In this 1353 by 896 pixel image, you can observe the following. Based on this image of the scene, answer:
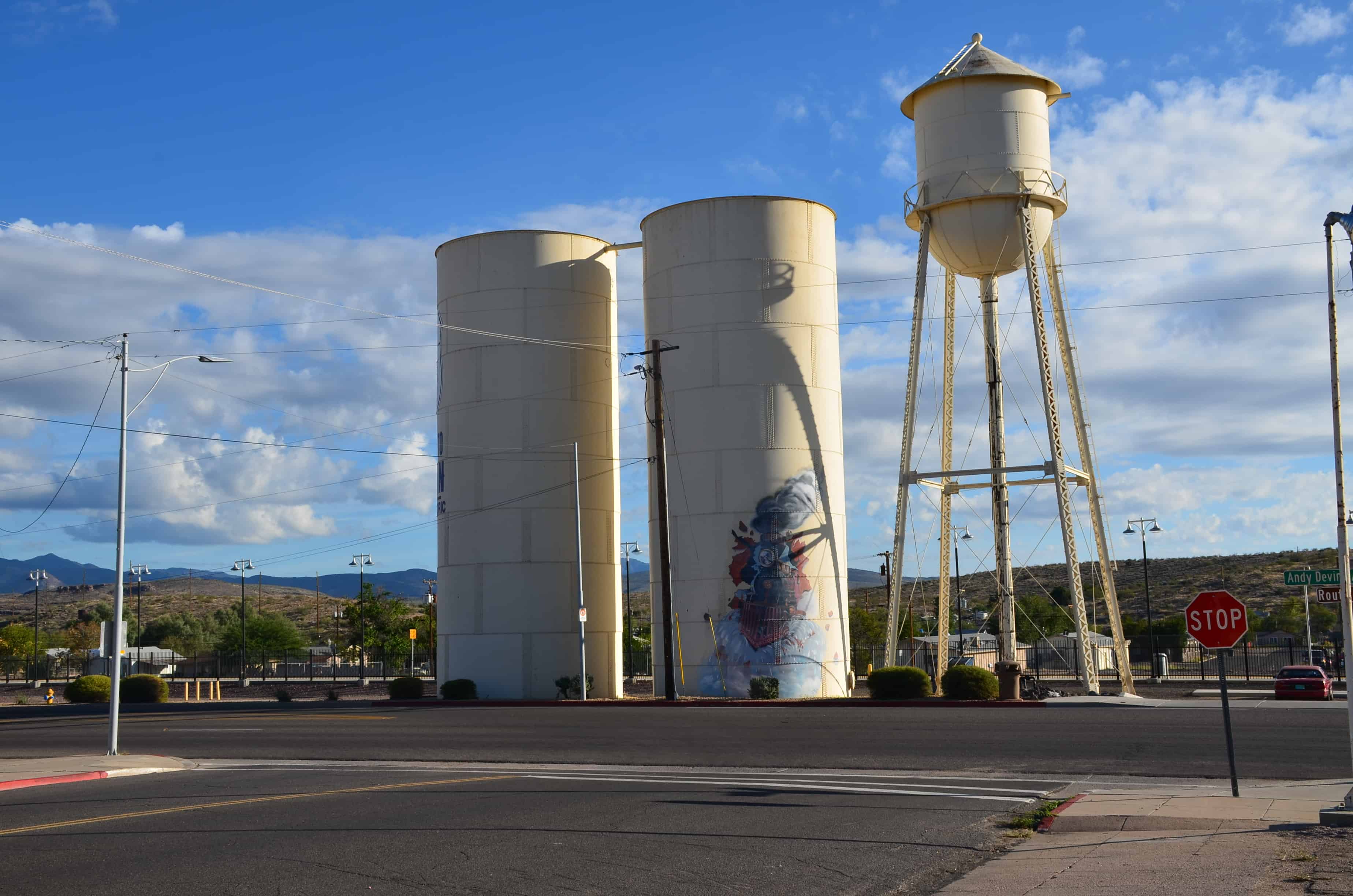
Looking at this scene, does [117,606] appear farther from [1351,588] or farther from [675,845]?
[1351,588]

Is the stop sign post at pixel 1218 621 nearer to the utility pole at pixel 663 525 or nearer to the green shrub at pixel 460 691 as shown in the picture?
the utility pole at pixel 663 525

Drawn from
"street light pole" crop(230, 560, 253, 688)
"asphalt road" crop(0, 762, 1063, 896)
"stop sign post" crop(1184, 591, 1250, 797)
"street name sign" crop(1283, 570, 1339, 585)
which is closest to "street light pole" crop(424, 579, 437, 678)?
"street light pole" crop(230, 560, 253, 688)

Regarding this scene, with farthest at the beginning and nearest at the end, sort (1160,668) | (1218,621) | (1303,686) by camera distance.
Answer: (1160,668), (1303,686), (1218,621)

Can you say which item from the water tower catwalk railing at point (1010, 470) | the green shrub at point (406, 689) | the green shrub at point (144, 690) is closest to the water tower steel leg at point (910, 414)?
the water tower catwalk railing at point (1010, 470)

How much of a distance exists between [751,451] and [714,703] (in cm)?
869

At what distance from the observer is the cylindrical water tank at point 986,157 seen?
127ft

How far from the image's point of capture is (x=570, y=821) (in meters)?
14.1

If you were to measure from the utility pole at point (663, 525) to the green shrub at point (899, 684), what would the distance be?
7294 millimetres

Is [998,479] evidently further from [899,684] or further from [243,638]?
[243,638]

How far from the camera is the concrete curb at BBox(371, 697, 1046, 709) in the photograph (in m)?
33.9

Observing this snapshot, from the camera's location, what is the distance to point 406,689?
153 feet

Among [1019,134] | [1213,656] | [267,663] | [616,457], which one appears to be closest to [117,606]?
[616,457]

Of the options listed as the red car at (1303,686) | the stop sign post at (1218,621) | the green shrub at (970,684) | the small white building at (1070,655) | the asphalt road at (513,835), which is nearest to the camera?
the asphalt road at (513,835)

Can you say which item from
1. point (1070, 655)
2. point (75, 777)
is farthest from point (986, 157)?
point (1070, 655)
